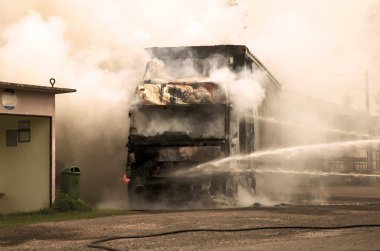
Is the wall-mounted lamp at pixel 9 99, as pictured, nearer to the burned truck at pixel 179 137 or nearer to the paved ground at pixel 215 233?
the burned truck at pixel 179 137

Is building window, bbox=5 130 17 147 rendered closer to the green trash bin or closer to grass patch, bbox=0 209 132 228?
the green trash bin

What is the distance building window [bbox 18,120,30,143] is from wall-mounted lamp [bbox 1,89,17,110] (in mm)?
1364

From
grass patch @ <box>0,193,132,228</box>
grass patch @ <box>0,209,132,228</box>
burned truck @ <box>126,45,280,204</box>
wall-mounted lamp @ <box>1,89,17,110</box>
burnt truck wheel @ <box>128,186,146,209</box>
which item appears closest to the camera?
grass patch @ <box>0,209,132,228</box>

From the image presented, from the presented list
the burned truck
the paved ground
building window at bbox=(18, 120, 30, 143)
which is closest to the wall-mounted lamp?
building window at bbox=(18, 120, 30, 143)

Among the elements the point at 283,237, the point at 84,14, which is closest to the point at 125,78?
the point at 84,14

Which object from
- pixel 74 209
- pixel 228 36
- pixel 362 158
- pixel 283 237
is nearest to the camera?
pixel 283 237

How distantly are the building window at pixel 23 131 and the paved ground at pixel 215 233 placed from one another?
3.46m

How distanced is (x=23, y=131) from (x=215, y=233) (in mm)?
6951

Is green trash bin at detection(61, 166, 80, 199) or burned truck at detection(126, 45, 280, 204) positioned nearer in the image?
burned truck at detection(126, 45, 280, 204)

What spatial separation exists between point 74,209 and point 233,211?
12.6 ft

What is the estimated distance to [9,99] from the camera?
1366 cm

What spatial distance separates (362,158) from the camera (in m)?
31.7

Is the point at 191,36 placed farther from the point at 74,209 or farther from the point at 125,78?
the point at 74,209

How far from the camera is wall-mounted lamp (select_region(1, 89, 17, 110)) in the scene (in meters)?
13.5
